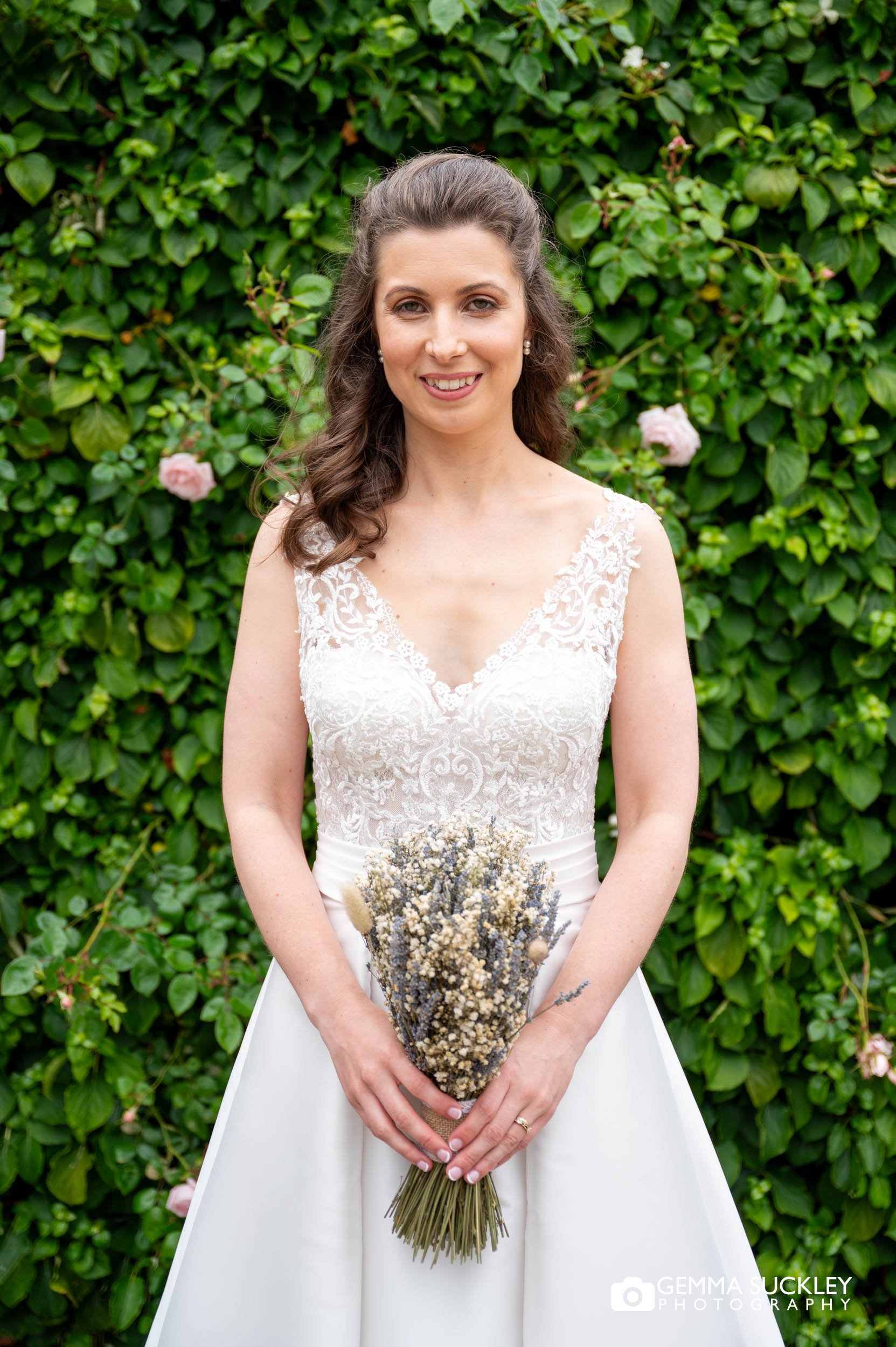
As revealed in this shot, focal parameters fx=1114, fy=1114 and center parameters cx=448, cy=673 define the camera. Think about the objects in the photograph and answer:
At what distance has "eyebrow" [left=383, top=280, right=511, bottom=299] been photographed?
179cm

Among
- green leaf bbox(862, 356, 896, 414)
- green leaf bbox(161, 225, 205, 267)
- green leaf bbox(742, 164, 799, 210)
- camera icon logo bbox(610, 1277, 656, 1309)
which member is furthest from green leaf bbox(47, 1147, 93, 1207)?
green leaf bbox(742, 164, 799, 210)

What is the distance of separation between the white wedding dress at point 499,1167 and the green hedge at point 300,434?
70cm

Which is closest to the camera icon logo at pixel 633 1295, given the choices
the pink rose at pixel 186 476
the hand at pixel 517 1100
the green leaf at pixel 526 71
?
the hand at pixel 517 1100

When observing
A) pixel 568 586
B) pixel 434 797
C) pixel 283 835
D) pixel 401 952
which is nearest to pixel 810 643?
pixel 568 586

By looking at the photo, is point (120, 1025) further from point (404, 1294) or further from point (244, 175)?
point (244, 175)

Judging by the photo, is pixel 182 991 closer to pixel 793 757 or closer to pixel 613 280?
pixel 793 757

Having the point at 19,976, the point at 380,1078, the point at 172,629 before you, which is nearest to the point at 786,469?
the point at 172,629

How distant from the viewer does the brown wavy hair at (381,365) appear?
185 cm

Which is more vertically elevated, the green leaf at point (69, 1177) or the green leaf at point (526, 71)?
the green leaf at point (526, 71)

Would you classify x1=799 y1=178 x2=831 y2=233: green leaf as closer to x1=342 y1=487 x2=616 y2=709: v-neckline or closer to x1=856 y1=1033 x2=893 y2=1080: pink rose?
x1=342 y1=487 x2=616 y2=709: v-neckline

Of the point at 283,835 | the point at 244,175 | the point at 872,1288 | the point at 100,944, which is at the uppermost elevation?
the point at 244,175

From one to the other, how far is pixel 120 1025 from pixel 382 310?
1855mm

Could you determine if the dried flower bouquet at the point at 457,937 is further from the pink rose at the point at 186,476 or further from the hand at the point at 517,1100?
the pink rose at the point at 186,476

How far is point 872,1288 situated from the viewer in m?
2.87
